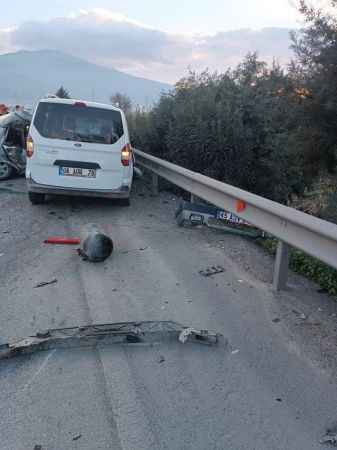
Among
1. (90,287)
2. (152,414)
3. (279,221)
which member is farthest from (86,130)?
(152,414)

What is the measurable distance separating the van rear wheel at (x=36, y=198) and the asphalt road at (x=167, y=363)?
2810mm

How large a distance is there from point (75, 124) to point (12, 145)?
4.73 m

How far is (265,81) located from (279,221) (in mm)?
9140

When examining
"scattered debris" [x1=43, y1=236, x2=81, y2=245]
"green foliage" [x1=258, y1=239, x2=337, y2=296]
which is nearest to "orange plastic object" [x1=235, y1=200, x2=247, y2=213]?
"green foliage" [x1=258, y1=239, x2=337, y2=296]

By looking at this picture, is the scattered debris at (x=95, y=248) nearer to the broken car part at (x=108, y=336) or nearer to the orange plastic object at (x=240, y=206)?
the orange plastic object at (x=240, y=206)

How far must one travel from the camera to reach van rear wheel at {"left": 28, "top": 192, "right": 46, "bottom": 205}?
8280 millimetres

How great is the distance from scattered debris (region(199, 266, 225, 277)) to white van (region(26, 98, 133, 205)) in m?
3.41

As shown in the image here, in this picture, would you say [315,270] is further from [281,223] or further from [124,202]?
[124,202]

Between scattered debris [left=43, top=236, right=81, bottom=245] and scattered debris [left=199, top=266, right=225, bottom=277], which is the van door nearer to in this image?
scattered debris [left=43, top=236, right=81, bottom=245]

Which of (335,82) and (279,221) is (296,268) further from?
(335,82)

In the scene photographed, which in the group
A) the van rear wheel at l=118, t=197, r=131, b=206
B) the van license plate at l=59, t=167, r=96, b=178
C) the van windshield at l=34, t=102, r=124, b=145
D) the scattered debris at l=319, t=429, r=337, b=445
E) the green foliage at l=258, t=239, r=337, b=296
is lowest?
the van rear wheel at l=118, t=197, r=131, b=206

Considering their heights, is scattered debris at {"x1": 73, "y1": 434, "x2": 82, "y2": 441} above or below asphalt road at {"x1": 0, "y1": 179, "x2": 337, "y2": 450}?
above

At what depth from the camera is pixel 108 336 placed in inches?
132

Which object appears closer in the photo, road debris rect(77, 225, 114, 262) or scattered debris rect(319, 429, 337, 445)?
scattered debris rect(319, 429, 337, 445)
